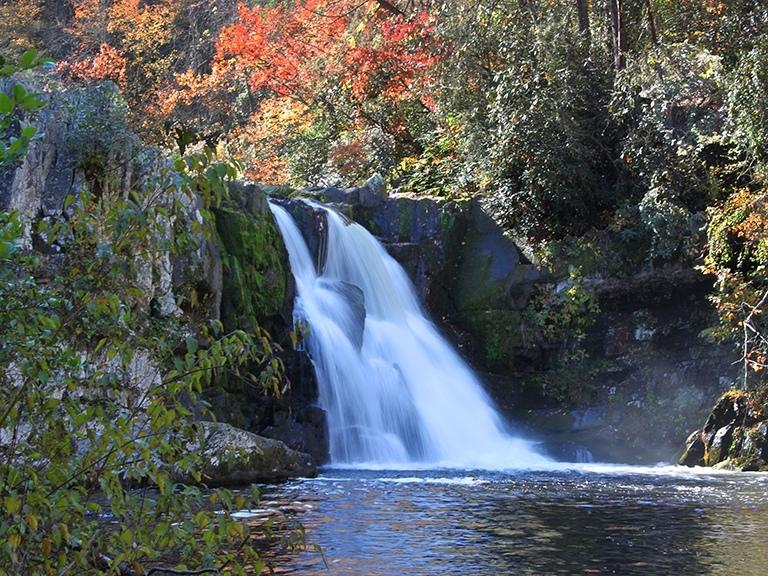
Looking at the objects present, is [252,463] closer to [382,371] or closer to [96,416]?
[382,371]

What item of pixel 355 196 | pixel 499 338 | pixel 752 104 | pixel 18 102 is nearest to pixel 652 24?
pixel 752 104

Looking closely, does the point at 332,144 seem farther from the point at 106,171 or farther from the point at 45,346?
the point at 45,346

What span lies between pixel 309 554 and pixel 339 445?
6.75 m

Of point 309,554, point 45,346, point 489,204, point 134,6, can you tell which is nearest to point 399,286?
point 489,204

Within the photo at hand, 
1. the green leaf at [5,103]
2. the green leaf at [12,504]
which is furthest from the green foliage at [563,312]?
the green leaf at [5,103]

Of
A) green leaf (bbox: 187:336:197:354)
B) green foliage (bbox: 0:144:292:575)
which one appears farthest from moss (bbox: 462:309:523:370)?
green leaf (bbox: 187:336:197:354)

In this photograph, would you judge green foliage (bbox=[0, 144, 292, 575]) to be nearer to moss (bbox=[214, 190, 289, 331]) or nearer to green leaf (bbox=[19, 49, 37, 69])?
green leaf (bbox=[19, 49, 37, 69])

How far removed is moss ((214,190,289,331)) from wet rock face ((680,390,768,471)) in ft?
21.6

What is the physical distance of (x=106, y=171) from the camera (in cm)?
1184

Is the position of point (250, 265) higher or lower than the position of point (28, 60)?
higher

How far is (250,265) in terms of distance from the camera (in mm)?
15914

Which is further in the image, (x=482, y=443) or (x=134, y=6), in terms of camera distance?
(x=134, y=6)

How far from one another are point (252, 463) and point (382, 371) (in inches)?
192

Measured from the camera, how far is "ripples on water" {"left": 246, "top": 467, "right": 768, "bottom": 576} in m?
7.82
